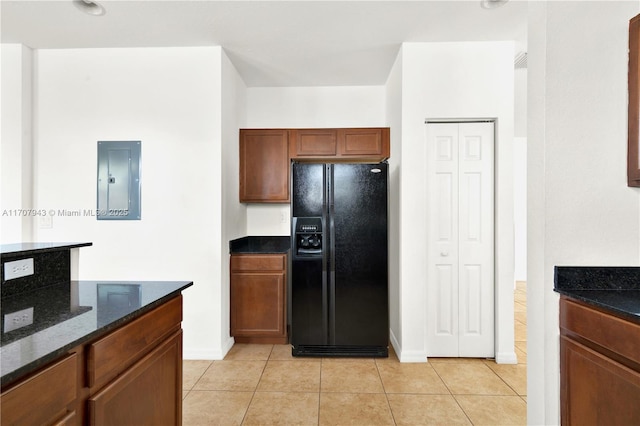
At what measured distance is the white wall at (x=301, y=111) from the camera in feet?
12.3

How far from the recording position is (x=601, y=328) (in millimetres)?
1233

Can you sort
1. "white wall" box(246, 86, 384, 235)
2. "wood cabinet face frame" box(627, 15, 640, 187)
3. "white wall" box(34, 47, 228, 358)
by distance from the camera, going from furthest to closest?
"white wall" box(246, 86, 384, 235)
"white wall" box(34, 47, 228, 358)
"wood cabinet face frame" box(627, 15, 640, 187)

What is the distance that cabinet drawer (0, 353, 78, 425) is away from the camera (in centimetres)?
72

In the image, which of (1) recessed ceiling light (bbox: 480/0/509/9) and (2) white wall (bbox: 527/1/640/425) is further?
(1) recessed ceiling light (bbox: 480/0/509/9)

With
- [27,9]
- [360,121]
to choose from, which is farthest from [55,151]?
[360,121]

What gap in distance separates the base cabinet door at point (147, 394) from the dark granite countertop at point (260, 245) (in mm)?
1610

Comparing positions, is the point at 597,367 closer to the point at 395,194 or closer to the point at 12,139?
the point at 395,194

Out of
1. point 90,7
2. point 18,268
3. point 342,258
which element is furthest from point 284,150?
point 18,268

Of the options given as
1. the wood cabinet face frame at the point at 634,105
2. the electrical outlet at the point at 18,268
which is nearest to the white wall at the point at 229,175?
the electrical outlet at the point at 18,268

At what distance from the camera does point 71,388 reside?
91 cm

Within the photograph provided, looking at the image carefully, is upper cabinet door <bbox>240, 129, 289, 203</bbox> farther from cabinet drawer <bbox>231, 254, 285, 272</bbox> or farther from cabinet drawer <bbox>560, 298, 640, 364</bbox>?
cabinet drawer <bbox>560, 298, 640, 364</bbox>

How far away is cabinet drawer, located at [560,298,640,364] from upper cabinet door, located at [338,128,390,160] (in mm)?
2285

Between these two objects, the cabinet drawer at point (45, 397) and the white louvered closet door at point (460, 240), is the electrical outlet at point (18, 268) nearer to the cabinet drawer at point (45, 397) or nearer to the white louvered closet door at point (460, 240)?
the cabinet drawer at point (45, 397)

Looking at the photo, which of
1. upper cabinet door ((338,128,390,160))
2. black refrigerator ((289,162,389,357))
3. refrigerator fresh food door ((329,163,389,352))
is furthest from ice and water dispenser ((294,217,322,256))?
upper cabinet door ((338,128,390,160))
